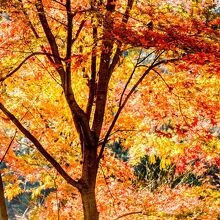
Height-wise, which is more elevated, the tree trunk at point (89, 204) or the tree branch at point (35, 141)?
the tree branch at point (35, 141)

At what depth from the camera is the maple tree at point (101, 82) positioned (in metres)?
5.25

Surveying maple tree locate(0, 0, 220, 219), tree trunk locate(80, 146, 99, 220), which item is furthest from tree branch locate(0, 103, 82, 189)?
tree trunk locate(80, 146, 99, 220)

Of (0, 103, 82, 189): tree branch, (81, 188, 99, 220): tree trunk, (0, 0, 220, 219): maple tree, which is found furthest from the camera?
(81, 188, 99, 220): tree trunk

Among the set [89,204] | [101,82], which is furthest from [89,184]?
[101,82]

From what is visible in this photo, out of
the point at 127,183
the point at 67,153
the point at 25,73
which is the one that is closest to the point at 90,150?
the point at 67,153

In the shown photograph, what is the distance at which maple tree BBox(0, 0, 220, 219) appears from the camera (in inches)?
207

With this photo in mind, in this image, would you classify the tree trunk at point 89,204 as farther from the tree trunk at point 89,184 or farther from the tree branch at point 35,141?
the tree branch at point 35,141

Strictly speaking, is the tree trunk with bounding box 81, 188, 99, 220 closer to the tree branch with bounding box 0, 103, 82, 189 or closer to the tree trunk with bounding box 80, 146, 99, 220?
the tree trunk with bounding box 80, 146, 99, 220

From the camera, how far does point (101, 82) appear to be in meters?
6.11

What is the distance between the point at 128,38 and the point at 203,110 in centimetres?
268

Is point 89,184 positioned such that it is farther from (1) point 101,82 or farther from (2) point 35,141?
(1) point 101,82

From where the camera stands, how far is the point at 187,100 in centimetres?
688

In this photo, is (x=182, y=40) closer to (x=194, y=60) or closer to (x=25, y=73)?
(x=194, y=60)

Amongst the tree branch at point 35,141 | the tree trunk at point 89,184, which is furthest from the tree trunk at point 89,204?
the tree branch at point 35,141
